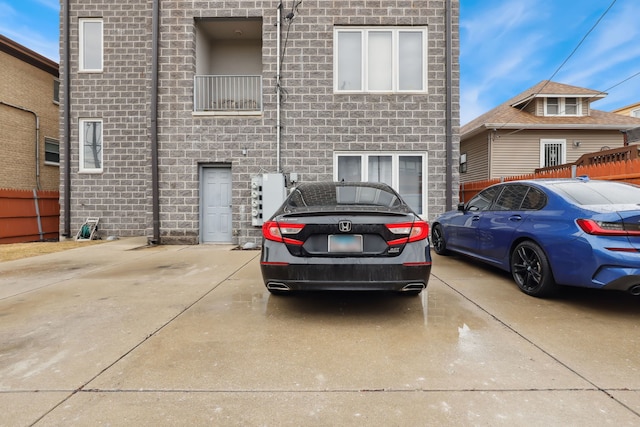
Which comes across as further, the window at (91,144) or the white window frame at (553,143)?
the white window frame at (553,143)

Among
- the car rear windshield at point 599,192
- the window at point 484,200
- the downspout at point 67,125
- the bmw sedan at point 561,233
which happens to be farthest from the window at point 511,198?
the downspout at point 67,125

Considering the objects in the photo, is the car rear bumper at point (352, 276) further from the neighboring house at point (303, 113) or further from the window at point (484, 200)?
the neighboring house at point (303, 113)

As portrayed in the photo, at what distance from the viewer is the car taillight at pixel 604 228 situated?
11.0ft

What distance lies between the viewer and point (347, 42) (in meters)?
8.73

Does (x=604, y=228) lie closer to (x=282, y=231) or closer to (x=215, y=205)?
(x=282, y=231)

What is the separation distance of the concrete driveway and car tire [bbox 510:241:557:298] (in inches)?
7.2

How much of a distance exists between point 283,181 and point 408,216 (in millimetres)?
5172

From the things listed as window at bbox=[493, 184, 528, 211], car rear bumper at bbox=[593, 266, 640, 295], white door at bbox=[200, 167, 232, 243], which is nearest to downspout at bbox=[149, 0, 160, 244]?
white door at bbox=[200, 167, 232, 243]

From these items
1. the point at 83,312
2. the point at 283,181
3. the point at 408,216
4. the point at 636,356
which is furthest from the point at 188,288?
the point at 636,356

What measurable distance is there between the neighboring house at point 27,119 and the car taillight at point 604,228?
708 inches

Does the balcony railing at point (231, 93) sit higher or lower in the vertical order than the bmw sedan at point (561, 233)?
higher

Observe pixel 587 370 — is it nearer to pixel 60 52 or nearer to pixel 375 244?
pixel 375 244

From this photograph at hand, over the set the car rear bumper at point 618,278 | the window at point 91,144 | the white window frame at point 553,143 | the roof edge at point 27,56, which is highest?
the roof edge at point 27,56

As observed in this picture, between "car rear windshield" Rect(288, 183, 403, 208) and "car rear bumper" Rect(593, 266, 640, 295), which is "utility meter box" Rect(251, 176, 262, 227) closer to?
"car rear windshield" Rect(288, 183, 403, 208)
